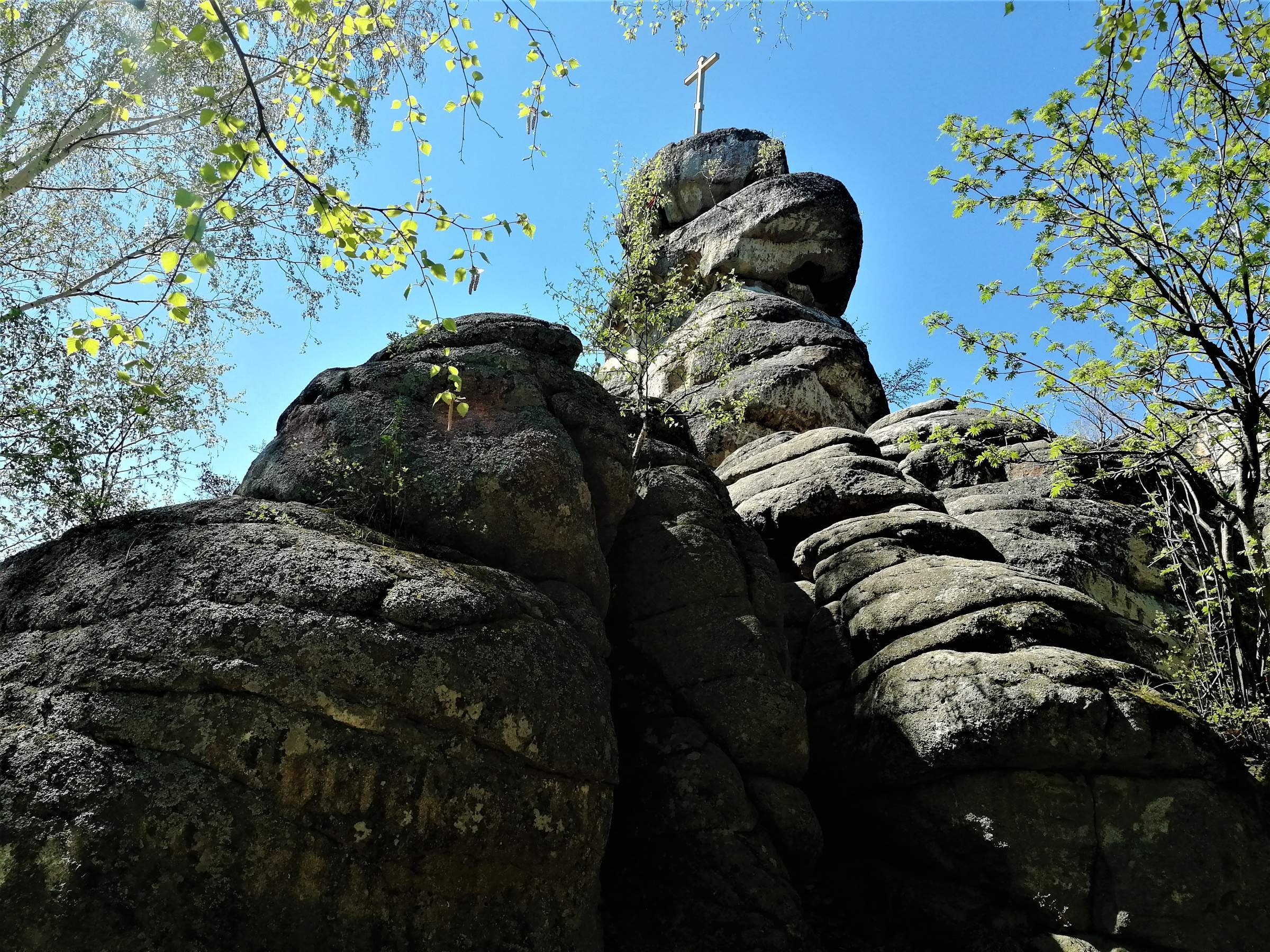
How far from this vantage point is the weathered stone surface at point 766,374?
18281mm

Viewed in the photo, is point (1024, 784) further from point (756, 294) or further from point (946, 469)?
point (756, 294)

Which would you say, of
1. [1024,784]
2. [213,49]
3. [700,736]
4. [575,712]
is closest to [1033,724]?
[1024,784]

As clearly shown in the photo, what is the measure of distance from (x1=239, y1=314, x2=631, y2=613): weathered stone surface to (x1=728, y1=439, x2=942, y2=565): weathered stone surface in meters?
3.38

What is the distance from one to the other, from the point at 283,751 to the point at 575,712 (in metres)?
2.12

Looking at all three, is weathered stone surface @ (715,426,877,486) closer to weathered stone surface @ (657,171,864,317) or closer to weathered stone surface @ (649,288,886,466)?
weathered stone surface @ (649,288,886,466)

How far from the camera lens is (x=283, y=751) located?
5395mm

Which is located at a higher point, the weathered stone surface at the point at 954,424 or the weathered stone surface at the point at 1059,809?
the weathered stone surface at the point at 954,424

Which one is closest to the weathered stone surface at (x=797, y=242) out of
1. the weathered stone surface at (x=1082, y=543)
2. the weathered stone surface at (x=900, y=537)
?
the weathered stone surface at (x=1082, y=543)

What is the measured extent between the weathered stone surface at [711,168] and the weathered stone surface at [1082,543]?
16.9 metres

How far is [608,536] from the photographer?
1002 cm

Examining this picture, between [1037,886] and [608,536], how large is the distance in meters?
5.39

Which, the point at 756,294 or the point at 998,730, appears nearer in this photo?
the point at 998,730

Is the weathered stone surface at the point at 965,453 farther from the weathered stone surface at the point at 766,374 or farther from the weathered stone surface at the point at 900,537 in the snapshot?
the weathered stone surface at the point at 900,537

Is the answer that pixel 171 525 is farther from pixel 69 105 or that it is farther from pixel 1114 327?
pixel 69 105
